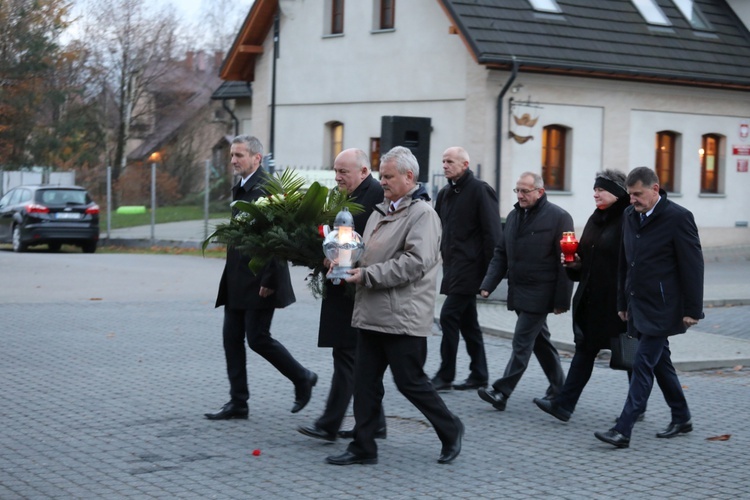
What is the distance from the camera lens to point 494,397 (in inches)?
348

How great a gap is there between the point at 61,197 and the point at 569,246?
21.6m

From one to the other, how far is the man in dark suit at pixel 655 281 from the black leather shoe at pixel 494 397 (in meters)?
1.24

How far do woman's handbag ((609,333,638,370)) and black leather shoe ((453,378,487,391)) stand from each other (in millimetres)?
1745

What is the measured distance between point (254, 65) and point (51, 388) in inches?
929

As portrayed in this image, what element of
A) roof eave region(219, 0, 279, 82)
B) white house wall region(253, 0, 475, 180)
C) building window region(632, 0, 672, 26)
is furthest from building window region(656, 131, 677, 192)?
roof eave region(219, 0, 279, 82)

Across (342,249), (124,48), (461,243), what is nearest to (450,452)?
(342,249)

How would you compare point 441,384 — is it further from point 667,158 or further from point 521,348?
point 667,158

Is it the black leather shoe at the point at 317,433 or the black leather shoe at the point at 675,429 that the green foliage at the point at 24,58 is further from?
the black leather shoe at the point at 675,429

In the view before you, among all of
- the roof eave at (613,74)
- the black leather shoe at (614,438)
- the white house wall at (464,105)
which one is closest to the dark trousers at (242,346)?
the black leather shoe at (614,438)

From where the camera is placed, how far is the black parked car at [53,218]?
27.8 meters

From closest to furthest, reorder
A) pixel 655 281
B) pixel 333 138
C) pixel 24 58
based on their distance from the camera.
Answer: pixel 655 281 < pixel 333 138 < pixel 24 58

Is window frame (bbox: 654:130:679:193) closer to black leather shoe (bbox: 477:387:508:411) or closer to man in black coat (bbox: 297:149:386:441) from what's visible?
black leather shoe (bbox: 477:387:508:411)

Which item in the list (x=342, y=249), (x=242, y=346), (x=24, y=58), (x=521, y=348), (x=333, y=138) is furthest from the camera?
(x=24, y=58)

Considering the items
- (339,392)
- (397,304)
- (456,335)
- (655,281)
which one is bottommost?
(339,392)
